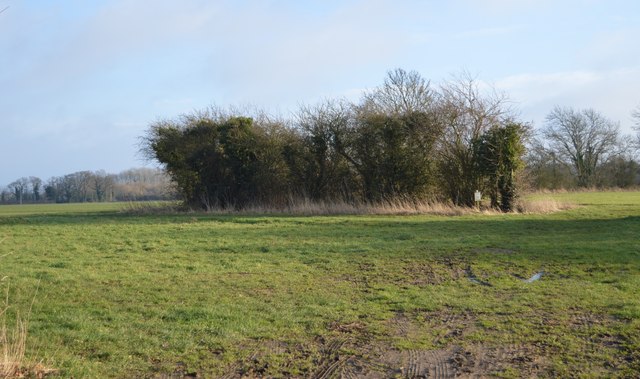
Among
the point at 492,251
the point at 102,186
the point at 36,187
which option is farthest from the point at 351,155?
the point at 36,187

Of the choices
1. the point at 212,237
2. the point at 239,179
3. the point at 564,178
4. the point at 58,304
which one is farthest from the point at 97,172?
the point at 58,304

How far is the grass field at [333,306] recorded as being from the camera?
5246 millimetres

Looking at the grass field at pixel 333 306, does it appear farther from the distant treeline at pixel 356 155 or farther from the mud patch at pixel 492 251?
the distant treeline at pixel 356 155

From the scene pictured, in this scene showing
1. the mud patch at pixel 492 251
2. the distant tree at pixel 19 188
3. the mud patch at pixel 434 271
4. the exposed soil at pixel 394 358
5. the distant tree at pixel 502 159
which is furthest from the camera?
the distant tree at pixel 19 188

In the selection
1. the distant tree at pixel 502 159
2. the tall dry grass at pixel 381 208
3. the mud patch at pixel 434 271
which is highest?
the distant tree at pixel 502 159

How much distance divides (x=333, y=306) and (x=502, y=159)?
1832 centimetres

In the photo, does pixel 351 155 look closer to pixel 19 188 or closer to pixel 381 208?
pixel 381 208

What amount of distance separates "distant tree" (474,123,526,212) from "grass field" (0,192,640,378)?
30.8 feet

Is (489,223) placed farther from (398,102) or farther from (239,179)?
(398,102)

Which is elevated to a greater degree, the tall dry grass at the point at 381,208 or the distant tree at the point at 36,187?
the distant tree at the point at 36,187

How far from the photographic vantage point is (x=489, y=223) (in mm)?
18531

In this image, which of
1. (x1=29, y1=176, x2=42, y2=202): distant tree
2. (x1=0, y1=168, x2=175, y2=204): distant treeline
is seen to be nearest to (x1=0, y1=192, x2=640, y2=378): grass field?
(x1=0, y1=168, x2=175, y2=204): distant treeline

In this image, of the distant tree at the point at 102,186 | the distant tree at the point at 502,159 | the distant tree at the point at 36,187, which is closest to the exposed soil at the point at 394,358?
the distant tree at the point at 502,159

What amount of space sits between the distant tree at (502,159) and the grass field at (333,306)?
938 centimetres
